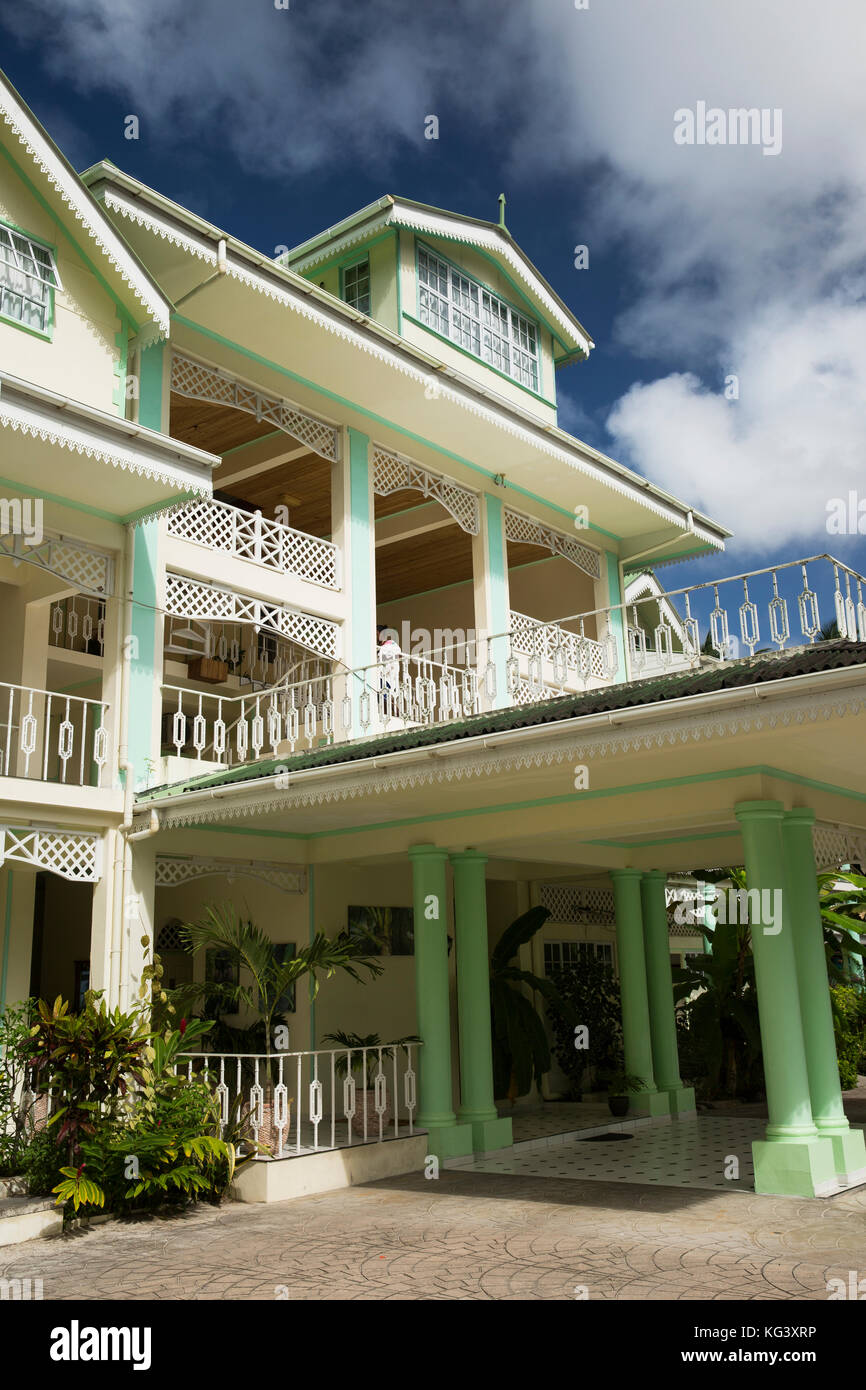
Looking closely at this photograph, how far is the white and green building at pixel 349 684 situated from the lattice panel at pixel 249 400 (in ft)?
0.18

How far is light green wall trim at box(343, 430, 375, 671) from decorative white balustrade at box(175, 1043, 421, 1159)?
4.75 metres

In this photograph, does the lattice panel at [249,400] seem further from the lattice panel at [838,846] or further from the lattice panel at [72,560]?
the lattice panel at [838,846]

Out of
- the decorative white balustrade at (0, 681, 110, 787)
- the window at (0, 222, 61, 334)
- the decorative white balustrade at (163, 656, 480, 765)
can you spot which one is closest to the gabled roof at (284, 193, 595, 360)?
the window at (0, 222, 61, 334)

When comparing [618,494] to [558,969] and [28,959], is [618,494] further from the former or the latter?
[28,959]

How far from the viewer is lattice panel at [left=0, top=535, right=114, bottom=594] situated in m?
10.4

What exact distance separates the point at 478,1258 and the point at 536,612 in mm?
13665

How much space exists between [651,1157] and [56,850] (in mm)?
6375

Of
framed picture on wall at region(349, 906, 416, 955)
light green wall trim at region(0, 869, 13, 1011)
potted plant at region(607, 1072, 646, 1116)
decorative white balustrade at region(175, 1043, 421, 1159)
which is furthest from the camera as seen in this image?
potted plant at region(607, 1072, 646, 1116)

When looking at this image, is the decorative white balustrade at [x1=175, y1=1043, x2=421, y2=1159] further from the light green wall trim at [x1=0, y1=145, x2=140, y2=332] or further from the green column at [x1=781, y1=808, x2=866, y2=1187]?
the light green wall trim at [x1=0, y1=145, x2=140, y2=332]

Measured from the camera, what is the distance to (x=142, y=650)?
1117cm

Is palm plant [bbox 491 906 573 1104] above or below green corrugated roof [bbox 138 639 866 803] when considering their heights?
below

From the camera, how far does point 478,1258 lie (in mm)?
6730

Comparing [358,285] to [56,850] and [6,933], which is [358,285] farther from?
[6,933]
